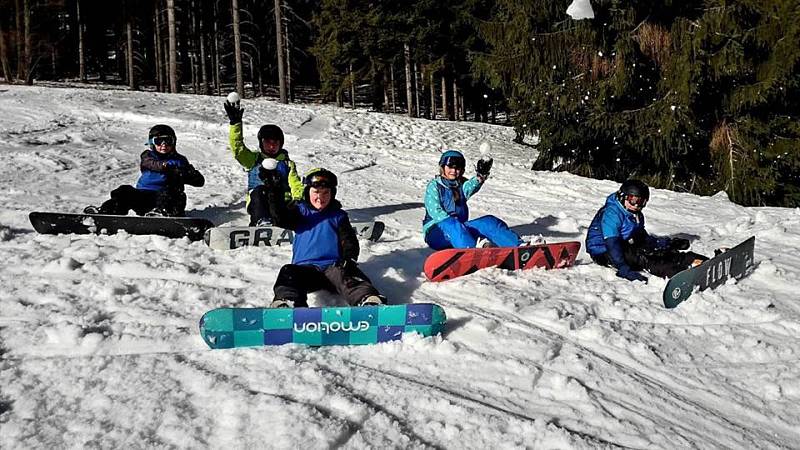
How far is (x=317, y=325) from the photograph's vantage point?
3664 millimetres

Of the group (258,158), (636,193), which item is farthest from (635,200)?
(258,158)

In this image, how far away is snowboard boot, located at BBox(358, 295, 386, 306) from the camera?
408 centimetres

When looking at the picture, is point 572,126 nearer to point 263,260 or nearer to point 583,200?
point 583,200

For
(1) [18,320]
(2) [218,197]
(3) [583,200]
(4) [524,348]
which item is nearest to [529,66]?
(3) [583,200]

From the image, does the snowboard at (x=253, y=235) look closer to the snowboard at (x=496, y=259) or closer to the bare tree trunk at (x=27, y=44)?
the snowboard at (x=496, y=259)

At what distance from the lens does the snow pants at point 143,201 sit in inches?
266

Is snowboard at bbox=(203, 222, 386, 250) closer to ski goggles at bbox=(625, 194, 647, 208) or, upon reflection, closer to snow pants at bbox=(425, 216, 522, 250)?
snow pants at bbox=(425, 216, 522, 250)

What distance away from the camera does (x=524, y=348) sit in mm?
3805

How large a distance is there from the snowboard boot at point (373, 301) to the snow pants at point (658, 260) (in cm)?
291

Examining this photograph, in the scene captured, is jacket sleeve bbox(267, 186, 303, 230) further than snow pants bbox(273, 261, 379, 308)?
Yes

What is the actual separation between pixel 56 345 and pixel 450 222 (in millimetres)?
3702

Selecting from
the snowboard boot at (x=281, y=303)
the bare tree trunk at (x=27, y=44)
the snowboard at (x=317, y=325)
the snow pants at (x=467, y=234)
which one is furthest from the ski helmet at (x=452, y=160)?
the bare tree trunk at (x=27, y=44)

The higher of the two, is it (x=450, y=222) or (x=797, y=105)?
(x=797, y=105)

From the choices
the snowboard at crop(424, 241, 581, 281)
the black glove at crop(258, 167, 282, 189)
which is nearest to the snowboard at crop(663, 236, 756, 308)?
the snowboard at crop(424, 241, 581, 281)
